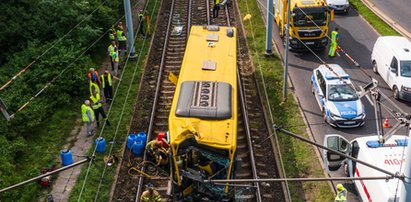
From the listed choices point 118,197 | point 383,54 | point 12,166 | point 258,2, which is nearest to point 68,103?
point 12,166

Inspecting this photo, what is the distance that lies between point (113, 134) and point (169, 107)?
322cm

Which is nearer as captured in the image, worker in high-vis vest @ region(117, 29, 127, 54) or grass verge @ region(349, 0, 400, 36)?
worker in high-vis vest @ region(117, 29, 127, 54)

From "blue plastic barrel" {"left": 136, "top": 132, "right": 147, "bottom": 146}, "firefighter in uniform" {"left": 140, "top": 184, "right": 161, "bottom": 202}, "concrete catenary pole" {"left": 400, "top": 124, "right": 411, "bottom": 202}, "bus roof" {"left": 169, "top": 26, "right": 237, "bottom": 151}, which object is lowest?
"blue plastic barrel" {"left": 136, "top": 132, "right": 147, "bottom": 146}

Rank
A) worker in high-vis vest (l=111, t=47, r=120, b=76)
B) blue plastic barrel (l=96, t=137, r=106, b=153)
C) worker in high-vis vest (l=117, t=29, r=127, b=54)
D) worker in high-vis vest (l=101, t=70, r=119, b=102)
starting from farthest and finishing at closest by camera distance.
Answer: worker in high-vis vest (l=117, t=29, r=127, b=54) < worker in high-vis vest (l=111, t=47, r=120, b=76) < worker in high-vis vest (l=101, t=70, r=119, b=102) < blue plastic barrel (l=96, t=137, r=106, b=153)

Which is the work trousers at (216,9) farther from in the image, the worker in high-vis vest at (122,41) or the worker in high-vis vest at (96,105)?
the worker in high-vis vest at (96,105)

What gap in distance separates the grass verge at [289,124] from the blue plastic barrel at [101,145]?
700 centimetres

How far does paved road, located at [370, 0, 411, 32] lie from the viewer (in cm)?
3300

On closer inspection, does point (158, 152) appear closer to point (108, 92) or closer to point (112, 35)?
point (108, 92)

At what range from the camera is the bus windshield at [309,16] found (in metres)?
27.5

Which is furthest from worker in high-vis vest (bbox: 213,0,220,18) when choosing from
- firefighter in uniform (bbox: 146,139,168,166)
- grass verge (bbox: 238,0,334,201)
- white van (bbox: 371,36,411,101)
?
firefighter in uniform (bbox: 146,139,168,166)

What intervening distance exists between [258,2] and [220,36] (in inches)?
605

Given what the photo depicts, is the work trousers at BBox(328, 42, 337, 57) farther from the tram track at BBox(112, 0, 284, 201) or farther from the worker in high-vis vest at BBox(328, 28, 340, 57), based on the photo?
the tram track at BBox(112, 0, 284, 201)

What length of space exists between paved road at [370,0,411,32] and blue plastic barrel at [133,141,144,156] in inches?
824

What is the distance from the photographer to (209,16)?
32719 mm
